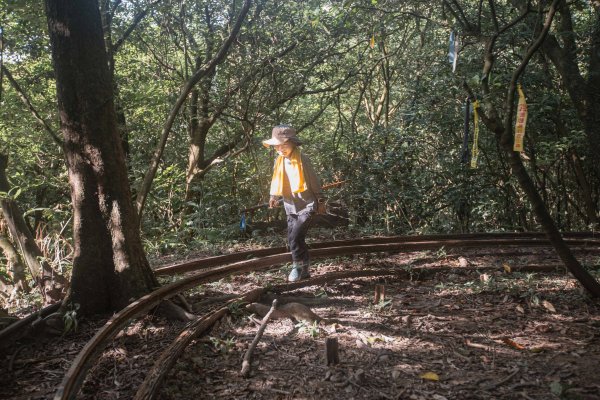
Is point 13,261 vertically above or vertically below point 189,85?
below

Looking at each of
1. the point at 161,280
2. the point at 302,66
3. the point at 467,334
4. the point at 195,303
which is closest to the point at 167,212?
the point at 302,66

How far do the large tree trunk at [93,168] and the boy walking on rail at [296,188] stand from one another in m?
1.99

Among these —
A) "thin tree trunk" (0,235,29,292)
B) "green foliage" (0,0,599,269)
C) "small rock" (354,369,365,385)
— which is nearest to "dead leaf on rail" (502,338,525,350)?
"small rock" (354,369,365,385)

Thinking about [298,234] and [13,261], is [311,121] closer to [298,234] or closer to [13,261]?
[298,234]

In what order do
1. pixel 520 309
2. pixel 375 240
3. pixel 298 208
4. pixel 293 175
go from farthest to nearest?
pixel 375 240 → pixel 298 208 → pixel 293 175 → pixel 520 309

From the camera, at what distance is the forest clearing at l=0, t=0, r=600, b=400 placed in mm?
3904

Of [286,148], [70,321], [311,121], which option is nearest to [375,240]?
[286,148]

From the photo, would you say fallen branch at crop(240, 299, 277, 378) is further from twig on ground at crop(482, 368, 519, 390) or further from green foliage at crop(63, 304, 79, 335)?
twig on ground at crop(482, 368, 519, 390)

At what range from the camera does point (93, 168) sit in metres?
4.59

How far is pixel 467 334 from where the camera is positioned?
4.50 m

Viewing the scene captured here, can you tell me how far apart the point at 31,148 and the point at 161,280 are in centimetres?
787

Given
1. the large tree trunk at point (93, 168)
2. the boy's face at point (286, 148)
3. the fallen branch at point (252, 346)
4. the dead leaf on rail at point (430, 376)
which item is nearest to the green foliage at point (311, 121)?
the boy's face at point (286, 148)

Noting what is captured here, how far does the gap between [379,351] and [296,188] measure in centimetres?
249

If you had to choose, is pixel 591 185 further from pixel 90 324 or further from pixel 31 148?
pixel 31 148
